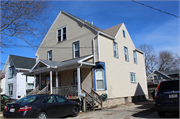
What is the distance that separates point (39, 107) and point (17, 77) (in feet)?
53.4

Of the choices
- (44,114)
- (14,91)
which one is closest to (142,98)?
(44,114)

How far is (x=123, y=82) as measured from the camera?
16.3 metres

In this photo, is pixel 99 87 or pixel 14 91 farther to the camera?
pixel 14 91

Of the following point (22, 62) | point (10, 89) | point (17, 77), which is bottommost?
point (10, 89)

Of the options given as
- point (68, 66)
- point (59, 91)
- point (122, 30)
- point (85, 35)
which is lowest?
point (59, 91)

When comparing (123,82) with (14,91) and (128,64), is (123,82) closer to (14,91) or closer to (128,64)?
(128,64)

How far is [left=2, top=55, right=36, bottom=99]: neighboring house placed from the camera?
2164 centimetres

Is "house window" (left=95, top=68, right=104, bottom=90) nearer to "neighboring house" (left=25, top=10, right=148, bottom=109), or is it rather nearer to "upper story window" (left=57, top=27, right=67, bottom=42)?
"neighboring house" (left=25, top=10, right=148, bottom=109)

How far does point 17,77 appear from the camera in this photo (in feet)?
71.2

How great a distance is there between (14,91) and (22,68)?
324cm

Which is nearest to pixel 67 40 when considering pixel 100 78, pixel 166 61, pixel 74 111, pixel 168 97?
pixel 100 78

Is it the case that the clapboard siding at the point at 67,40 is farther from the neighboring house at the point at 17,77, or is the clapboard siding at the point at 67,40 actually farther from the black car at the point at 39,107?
the black car at the point at 39,107

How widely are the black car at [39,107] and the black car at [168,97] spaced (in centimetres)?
455

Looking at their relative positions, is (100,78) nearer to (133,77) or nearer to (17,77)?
(133,77)
